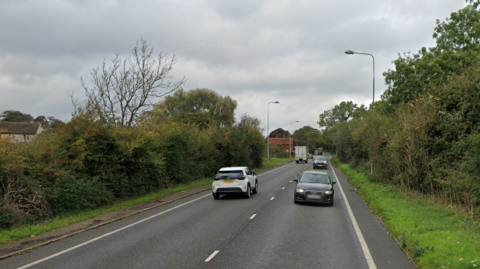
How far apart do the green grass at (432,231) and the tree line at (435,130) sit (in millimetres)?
1097

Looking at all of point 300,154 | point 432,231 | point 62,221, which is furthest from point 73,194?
point 300,154

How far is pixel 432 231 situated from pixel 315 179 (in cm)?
751

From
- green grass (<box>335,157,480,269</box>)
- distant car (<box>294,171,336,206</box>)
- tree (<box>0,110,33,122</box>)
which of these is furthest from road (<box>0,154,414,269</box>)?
tree (<box>0,110,33,122</box>)

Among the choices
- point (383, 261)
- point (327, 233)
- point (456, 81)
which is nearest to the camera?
point (383, 261)

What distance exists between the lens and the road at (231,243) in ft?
23.2

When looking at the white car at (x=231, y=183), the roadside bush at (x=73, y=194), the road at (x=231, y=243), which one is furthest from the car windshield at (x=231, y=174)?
the roadside bush at (x=73, y=194)

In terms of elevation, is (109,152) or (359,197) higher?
(109,152)

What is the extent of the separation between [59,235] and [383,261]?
8.16 metres

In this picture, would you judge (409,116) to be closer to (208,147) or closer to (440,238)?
(440,238)

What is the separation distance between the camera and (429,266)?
6453 millimetres

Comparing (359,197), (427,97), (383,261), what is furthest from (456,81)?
(383,261)

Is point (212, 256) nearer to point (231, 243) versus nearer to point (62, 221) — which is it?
point (231, 243)

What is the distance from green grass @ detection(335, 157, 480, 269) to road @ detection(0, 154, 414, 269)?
0.33 m

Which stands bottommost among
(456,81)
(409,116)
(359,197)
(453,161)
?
(359,197)
